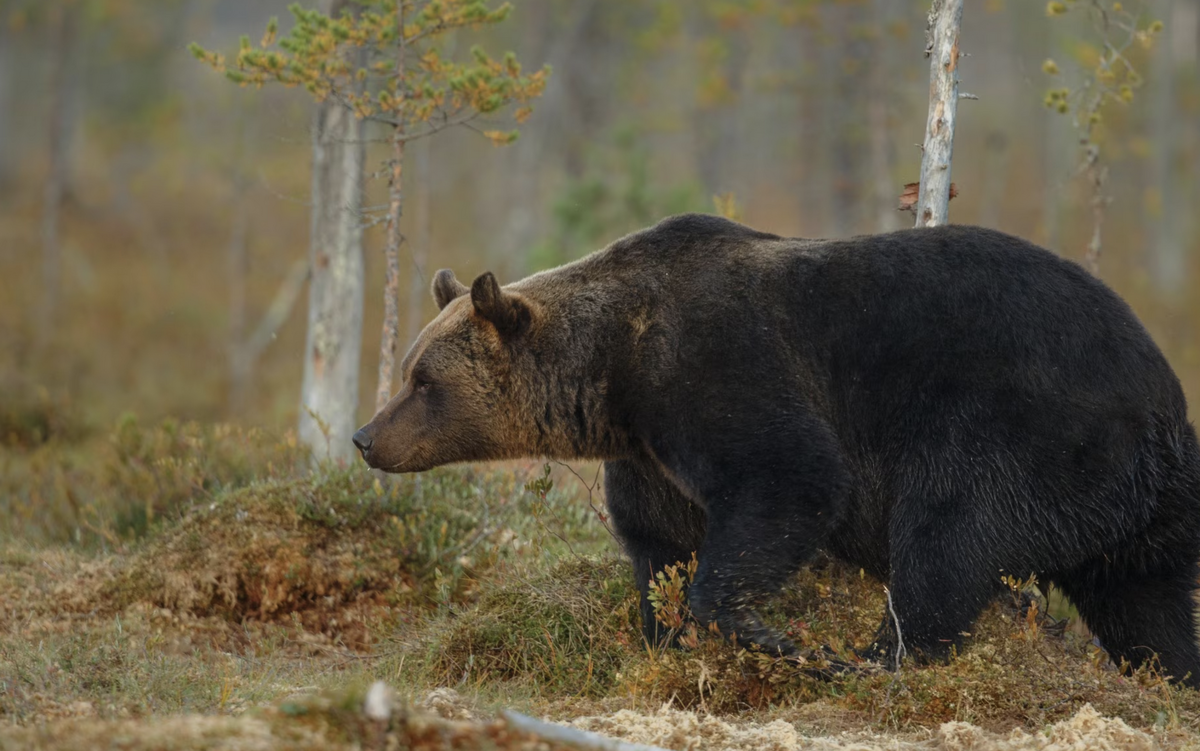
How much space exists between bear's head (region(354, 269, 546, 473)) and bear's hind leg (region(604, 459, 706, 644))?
57 cm

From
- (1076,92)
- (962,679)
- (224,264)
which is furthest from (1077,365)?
(224,264)

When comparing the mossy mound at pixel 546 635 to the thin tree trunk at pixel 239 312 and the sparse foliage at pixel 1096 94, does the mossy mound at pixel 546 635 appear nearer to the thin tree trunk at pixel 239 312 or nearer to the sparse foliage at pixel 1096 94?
the sparse foliage at pixel 1096 94

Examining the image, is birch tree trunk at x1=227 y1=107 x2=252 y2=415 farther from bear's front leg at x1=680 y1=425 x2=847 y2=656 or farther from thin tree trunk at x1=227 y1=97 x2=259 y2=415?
bear's front leg at x1=680 y1=425 x2=847 y2=656

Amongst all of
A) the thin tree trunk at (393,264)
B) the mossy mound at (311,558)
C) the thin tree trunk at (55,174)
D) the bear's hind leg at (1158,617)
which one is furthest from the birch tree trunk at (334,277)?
the thin tree trunk at (55,174)

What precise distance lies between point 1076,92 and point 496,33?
77.8 feet

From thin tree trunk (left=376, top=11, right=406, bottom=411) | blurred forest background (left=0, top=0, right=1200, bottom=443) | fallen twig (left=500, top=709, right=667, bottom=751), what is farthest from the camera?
blurred forest background (left=0, top=0, right=1200, bottom=443)

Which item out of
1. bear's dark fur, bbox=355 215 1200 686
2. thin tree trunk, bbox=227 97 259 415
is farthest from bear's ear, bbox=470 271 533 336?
thin tree trunk, bbox=227 97 259 415

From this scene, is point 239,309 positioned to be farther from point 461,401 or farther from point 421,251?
point 461,401

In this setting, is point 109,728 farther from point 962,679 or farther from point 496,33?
point 496,33

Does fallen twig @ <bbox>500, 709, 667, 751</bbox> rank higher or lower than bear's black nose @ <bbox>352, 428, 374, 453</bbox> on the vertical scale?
lower

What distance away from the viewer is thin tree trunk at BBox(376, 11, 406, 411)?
8.20 m

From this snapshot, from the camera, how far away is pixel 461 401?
632 centimetres

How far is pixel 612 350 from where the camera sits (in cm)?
597

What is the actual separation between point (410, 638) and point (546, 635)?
Answer: 86 centimetres
